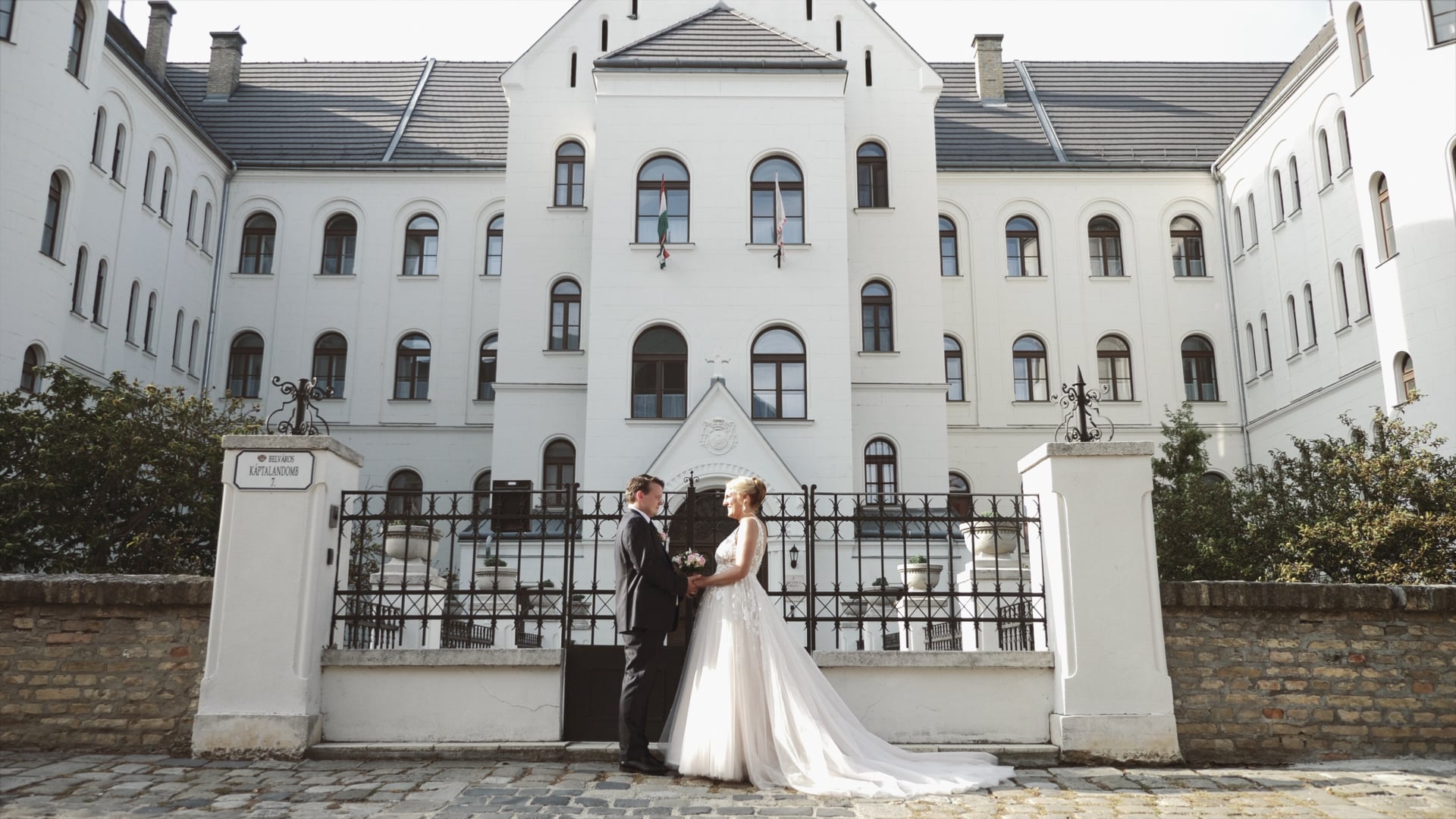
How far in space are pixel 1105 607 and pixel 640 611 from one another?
356 centimetres

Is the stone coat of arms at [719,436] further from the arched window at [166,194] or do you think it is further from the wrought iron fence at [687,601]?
the arched window at [166,194]

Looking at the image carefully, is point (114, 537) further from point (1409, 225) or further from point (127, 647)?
point (1409, 225)

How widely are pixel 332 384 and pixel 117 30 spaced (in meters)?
11.9

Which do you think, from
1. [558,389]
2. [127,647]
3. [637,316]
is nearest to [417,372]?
[558,389]

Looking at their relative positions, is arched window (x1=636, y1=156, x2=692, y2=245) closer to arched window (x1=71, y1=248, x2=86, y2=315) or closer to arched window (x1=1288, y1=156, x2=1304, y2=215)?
arched window (x1=71, y1=248, x2=86, y2=315)

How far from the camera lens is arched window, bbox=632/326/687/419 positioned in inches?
874

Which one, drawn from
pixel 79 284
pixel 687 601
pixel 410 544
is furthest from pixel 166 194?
pixel 687 601

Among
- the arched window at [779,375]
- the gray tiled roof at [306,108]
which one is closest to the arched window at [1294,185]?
the arched window at [779,375]

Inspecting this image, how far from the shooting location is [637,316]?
22406mm

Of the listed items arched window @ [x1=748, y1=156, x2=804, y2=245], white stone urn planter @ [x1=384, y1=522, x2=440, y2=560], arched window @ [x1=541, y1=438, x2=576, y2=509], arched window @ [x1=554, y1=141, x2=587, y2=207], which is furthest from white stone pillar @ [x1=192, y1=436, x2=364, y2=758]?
arched window @ [x1=554, y1=141, x2=587, y2=207]

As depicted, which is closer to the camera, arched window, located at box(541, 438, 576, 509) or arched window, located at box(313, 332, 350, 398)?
arched window, located at box(541, 438, 576, 509)

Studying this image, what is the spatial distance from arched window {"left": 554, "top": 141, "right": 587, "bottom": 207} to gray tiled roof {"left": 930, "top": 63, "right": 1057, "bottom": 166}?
9.94 metres

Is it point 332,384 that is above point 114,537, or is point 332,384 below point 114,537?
above

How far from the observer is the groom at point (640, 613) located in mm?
7512
